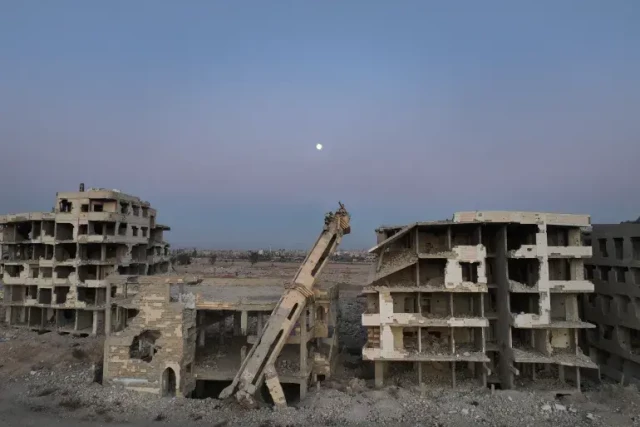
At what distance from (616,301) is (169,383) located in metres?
27.2

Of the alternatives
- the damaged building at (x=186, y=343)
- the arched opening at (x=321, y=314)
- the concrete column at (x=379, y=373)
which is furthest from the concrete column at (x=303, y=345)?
the concrete column at (x=379, y=373)

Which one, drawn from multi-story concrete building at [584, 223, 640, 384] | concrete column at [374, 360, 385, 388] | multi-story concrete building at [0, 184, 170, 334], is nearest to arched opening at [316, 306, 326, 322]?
concrete column at [374, 360, 385, 388]

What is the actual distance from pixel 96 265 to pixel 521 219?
3549 cm

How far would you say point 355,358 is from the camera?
3034 cm

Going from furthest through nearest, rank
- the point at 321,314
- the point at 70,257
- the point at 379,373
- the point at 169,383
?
the point at 70,257
the point at 321,314
the point at 379,373
the point at 169,383

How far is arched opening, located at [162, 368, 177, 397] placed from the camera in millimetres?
21953

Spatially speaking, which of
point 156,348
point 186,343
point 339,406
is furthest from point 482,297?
point 156,348

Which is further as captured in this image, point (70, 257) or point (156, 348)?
point (70, 257)

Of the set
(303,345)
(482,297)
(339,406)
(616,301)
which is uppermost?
(482,297)

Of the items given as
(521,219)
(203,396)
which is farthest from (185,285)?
(521,219)

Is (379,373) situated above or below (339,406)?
above

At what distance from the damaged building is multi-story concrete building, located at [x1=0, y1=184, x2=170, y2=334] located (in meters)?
A: 12.3

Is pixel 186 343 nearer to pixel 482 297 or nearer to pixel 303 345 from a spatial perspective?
pixel 303 345

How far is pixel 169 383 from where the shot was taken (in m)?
22.6
